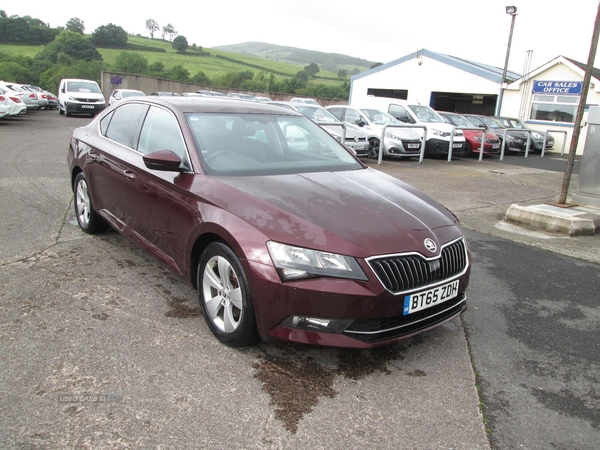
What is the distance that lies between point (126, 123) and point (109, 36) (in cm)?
9755

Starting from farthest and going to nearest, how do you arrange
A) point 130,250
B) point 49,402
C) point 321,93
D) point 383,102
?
1. point 321,93
2. point 383,102
3. point 130,250
4. point 49,402

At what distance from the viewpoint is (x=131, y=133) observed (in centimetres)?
458

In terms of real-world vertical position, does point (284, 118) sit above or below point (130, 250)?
above

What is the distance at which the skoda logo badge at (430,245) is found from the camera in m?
3.10

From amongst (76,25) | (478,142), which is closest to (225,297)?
(478,142)

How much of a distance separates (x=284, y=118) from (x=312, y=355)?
2275 millimetres

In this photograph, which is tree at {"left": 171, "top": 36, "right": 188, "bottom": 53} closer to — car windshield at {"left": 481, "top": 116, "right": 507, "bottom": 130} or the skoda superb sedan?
car windshield at {"left": 481, "top": 116, "right": 507, "bottom": 130}

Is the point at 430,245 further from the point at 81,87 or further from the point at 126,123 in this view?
the point at 81,87

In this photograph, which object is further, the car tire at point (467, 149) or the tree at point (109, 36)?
the tree at point (109, 36)

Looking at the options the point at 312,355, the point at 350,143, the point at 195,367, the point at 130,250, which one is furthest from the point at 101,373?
the point at 350,143

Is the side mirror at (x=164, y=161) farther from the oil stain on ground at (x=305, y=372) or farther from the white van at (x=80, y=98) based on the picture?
the white van at (x=80, y=98)

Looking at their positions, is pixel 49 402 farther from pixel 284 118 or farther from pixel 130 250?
pixel 284 118

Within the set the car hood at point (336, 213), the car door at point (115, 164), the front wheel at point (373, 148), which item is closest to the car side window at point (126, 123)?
the car door at point (115, 164)

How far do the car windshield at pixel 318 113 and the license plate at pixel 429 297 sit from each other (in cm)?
1109
